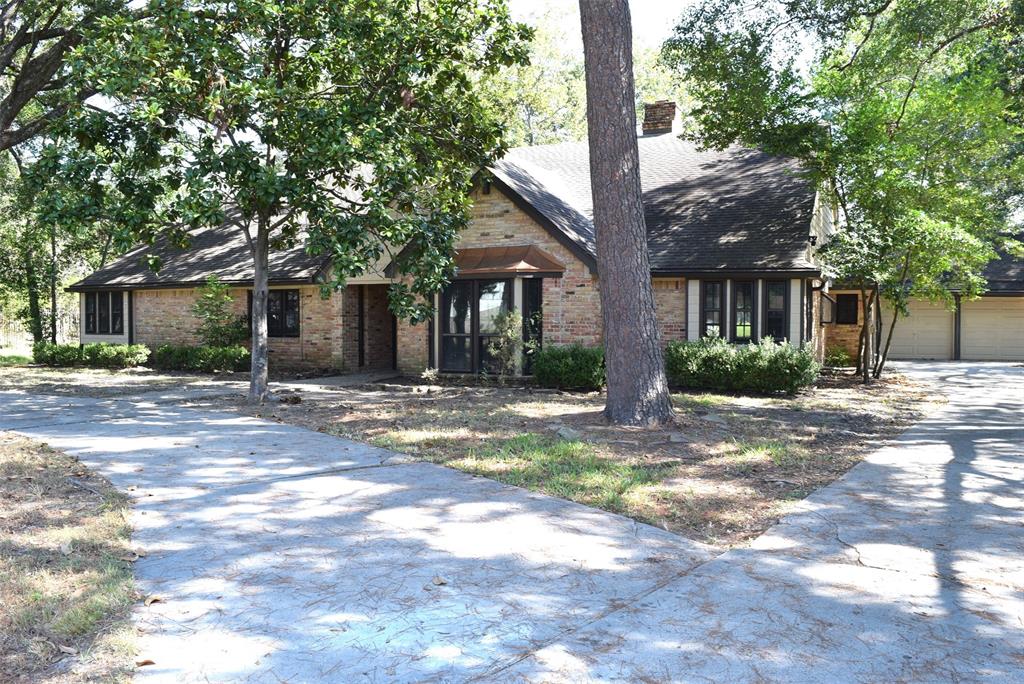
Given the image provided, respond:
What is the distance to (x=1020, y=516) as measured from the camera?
238 inches

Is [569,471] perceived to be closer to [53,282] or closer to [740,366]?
[740,366]

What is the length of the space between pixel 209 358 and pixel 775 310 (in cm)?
1363

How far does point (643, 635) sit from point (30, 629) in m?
2.99

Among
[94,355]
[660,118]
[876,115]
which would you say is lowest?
[94,355]

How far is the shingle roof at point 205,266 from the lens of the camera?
19484 millimetres

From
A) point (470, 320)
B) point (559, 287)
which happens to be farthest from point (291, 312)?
point (559, 287)

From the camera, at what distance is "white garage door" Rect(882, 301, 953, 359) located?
2638cm

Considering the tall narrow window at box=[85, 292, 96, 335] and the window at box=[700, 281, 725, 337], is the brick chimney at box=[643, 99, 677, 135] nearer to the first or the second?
the window at box=[700, 281, 725, 337]

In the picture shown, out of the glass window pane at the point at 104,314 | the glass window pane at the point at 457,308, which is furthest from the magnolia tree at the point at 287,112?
the glass window pane at the point at 104,314

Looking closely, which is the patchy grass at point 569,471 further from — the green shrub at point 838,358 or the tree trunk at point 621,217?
the green shrub at point 838,358

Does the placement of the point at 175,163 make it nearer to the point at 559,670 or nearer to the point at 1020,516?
the point at 559,670

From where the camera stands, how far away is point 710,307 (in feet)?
53.1

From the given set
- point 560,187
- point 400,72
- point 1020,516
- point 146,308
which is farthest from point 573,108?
point 1020,516

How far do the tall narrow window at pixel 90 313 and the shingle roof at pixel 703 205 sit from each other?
1439 cm
